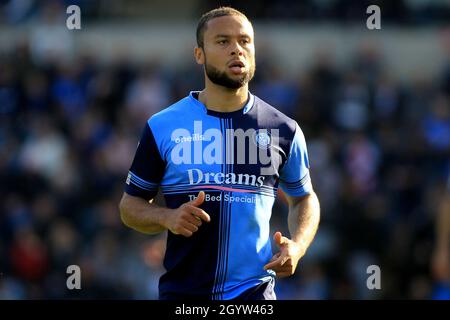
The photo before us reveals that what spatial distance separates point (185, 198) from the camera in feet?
23.3

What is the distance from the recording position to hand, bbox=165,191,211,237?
676 cm

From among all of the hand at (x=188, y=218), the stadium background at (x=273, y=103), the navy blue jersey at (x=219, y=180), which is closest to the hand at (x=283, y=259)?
the navy blue jersey at (x=219, y=180)

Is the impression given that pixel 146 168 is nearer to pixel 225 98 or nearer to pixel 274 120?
pixel 225 98

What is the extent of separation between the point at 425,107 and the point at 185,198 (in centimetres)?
1115

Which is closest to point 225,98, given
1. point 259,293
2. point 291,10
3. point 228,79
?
point 228,79

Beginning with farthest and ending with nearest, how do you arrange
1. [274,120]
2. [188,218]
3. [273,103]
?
[273,103], [274,120], [188,218]

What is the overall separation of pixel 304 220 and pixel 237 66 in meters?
1.10

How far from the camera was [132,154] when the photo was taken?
17312 millimetres

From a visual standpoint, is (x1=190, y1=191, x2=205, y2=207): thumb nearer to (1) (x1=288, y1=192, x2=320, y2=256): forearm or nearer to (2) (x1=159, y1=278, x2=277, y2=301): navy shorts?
(2) (x1=159, y1=278, x2=277, y2=301): navy shorts

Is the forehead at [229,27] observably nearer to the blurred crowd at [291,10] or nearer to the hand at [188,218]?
the hand at [188,218]

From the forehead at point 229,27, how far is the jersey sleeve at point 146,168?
2.39ft

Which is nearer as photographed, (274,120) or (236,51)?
(236,51)

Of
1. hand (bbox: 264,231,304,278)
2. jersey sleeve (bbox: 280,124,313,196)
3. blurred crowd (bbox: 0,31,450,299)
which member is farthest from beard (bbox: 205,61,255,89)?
blurred crowd (bbox: 0,31,450,299)
